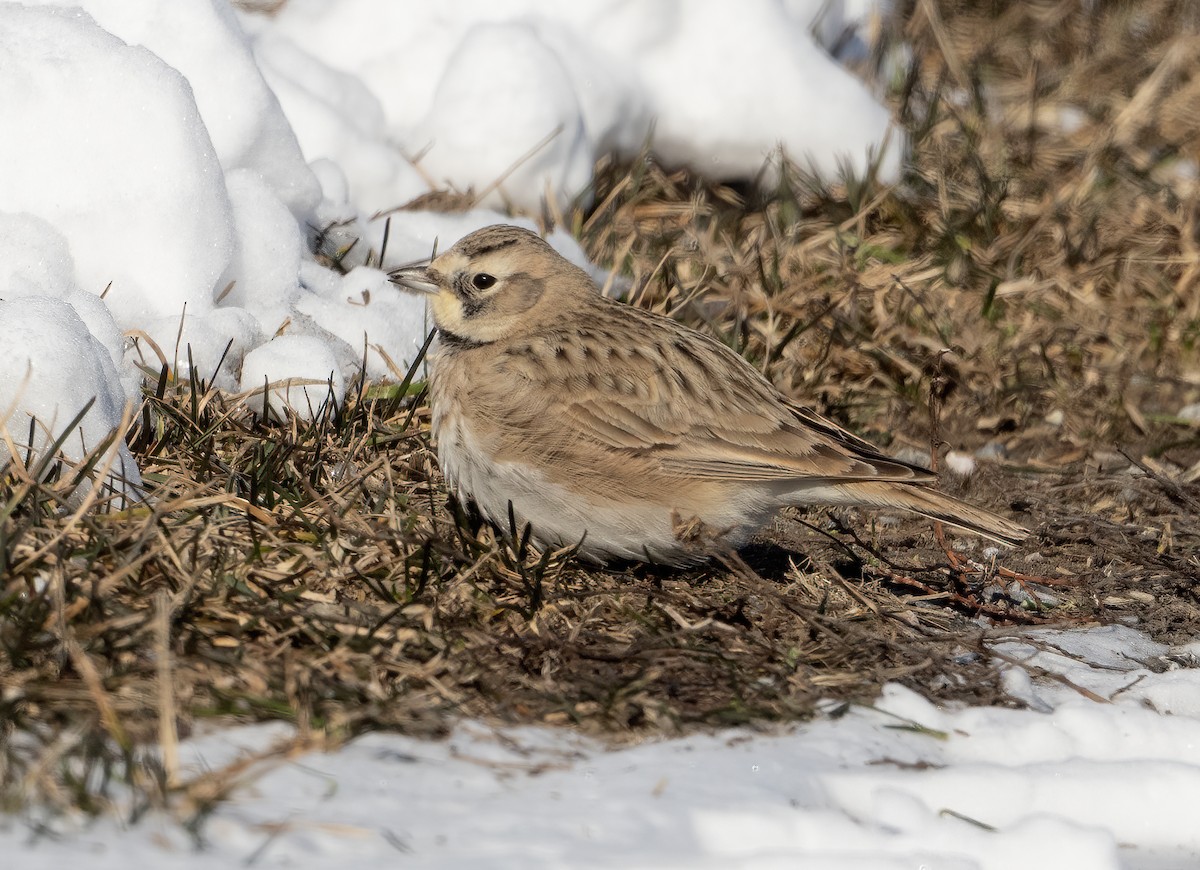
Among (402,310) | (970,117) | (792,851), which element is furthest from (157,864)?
(970,117)

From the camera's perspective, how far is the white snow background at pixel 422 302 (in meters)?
3.06

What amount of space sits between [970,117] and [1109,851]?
6.47 metres

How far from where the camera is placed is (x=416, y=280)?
17.4 ft

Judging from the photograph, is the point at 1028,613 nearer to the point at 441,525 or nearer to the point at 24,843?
the point at 441,525

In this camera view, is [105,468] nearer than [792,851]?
No

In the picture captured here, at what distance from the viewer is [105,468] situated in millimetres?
3994

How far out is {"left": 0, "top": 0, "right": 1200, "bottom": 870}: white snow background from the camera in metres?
3.06

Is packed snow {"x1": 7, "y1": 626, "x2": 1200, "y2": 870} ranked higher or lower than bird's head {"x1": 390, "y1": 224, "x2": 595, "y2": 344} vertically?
lower

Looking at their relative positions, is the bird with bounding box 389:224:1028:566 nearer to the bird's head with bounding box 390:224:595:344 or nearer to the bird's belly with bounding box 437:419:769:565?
the bird's belly with bounding box 437:419:769:565

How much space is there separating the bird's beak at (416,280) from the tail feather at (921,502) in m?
→ 1.55

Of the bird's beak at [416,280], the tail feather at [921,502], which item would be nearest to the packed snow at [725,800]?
the tail feather at [921,502]

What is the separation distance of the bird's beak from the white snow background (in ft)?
1.43

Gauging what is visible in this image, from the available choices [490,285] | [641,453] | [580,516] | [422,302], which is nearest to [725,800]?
[580,516]

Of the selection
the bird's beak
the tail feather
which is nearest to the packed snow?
the tail feather
